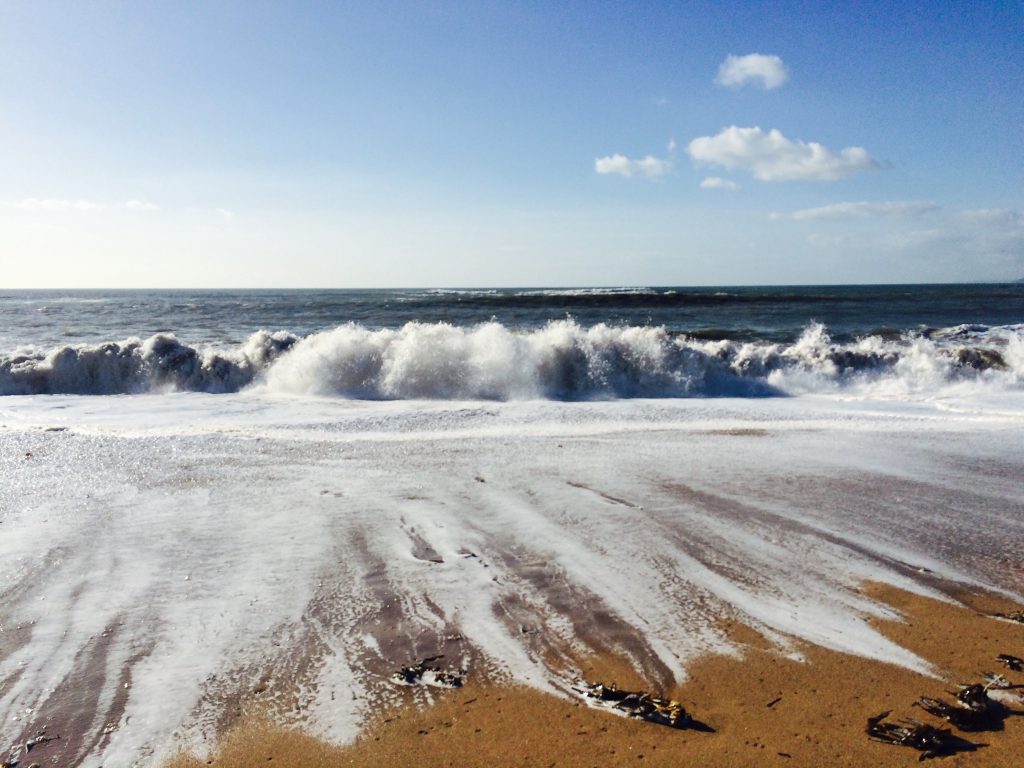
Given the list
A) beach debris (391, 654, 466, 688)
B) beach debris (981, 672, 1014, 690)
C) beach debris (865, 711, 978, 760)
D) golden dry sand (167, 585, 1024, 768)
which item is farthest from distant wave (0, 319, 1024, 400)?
beach debris (865, 711, 978, 760)

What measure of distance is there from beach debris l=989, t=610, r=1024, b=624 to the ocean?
0.33 metres

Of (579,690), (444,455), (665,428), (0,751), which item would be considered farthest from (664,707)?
(665,428)

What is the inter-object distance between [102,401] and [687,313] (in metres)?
26.8

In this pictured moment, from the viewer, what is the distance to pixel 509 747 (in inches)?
101

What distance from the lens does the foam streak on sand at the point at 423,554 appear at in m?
3.03

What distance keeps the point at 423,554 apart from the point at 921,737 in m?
2.82

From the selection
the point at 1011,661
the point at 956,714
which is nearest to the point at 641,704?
the point at 956,714

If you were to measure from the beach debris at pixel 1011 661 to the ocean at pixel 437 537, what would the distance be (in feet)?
1.32

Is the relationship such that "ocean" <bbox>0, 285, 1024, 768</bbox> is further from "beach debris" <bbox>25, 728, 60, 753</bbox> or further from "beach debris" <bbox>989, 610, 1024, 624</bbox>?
"beach debris" <bbox>989, 610, 1024, 624</bbox>

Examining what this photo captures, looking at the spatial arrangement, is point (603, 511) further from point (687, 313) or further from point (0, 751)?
point (687, 313)

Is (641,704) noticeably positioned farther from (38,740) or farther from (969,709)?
(38,740)

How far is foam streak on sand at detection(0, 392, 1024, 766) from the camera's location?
9.93 feet

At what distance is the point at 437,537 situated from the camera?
4.66 m

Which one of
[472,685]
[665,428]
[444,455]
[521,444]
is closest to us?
[472,685]
